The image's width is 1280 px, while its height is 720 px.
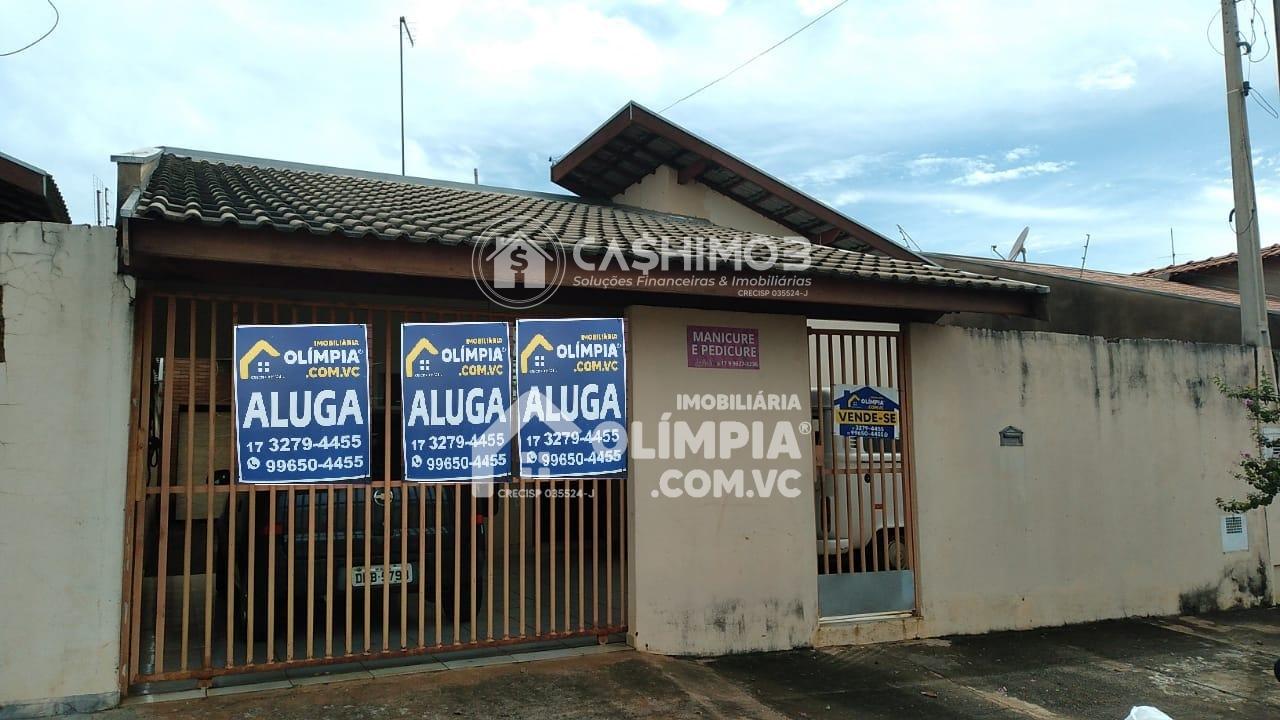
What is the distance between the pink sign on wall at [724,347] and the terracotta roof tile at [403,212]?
0.66 m

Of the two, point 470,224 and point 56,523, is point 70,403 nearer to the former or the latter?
point 56,523

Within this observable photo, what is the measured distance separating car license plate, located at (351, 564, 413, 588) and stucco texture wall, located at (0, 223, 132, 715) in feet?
5.01

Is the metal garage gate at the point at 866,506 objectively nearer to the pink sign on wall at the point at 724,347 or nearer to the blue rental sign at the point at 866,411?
the blue rental sign at the point at 866,411

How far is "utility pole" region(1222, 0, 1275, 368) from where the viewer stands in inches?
360

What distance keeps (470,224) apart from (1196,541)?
7.55 meters

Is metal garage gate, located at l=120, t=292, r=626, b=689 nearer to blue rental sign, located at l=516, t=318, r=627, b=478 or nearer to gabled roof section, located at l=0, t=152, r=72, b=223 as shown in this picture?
blue rental sign, located at l=516, t=318, r=627, b=478

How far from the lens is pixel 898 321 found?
25.7 feet

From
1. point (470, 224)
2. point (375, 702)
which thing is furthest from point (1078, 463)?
point (375, 702)

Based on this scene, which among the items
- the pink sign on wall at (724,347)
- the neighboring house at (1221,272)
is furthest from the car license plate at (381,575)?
the neighboring house at (1221,272)

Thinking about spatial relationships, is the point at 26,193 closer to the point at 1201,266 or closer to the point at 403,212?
the point at 403,212

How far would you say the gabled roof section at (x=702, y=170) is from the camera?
36.0ft

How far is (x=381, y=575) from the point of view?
20.8ft

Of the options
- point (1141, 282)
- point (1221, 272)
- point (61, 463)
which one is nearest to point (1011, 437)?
point (61, 463)

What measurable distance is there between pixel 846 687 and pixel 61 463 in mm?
5117
